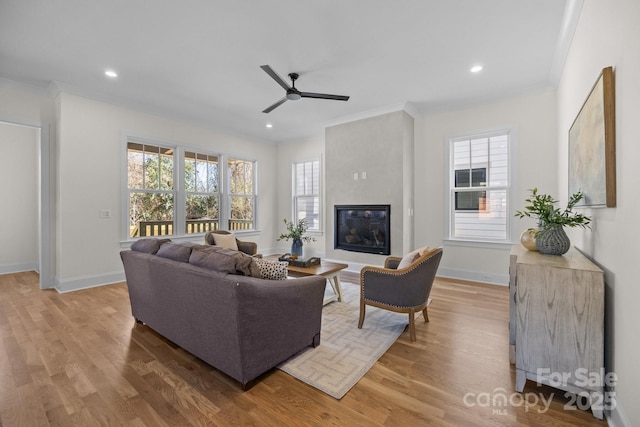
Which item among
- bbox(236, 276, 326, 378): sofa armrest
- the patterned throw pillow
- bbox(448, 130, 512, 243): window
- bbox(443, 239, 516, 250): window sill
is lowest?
bbox(236, 276, 326, 378): sofa armrest

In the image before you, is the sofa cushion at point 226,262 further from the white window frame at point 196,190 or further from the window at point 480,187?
the window at point 480,187

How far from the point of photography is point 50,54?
3.11m

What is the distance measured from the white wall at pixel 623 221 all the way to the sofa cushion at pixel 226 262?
6.72 feet

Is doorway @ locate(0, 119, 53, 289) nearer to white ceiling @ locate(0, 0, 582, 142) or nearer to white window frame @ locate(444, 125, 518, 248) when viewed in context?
white ceiling @ locate(0, 0, 582, 142)

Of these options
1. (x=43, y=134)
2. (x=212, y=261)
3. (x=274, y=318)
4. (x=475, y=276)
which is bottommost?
(x=475, y=276)

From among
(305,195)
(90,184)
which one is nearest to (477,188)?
(305,195)

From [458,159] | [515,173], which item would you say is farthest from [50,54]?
[515,173]

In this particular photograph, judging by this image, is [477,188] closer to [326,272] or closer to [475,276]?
[475,276]

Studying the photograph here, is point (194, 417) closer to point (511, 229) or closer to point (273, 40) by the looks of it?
point (273, 40)

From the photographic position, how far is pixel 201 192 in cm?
561

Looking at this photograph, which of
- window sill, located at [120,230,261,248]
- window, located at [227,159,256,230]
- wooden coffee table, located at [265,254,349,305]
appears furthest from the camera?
window, located at [227,159,256,230]

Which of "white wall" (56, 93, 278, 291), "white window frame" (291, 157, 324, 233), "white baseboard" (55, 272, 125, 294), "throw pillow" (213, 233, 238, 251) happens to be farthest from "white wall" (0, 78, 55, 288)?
"white window frame" (291, 157, 324, 233)

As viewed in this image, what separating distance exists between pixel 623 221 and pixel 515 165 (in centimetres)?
315

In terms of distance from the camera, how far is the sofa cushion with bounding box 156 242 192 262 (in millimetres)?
2195
